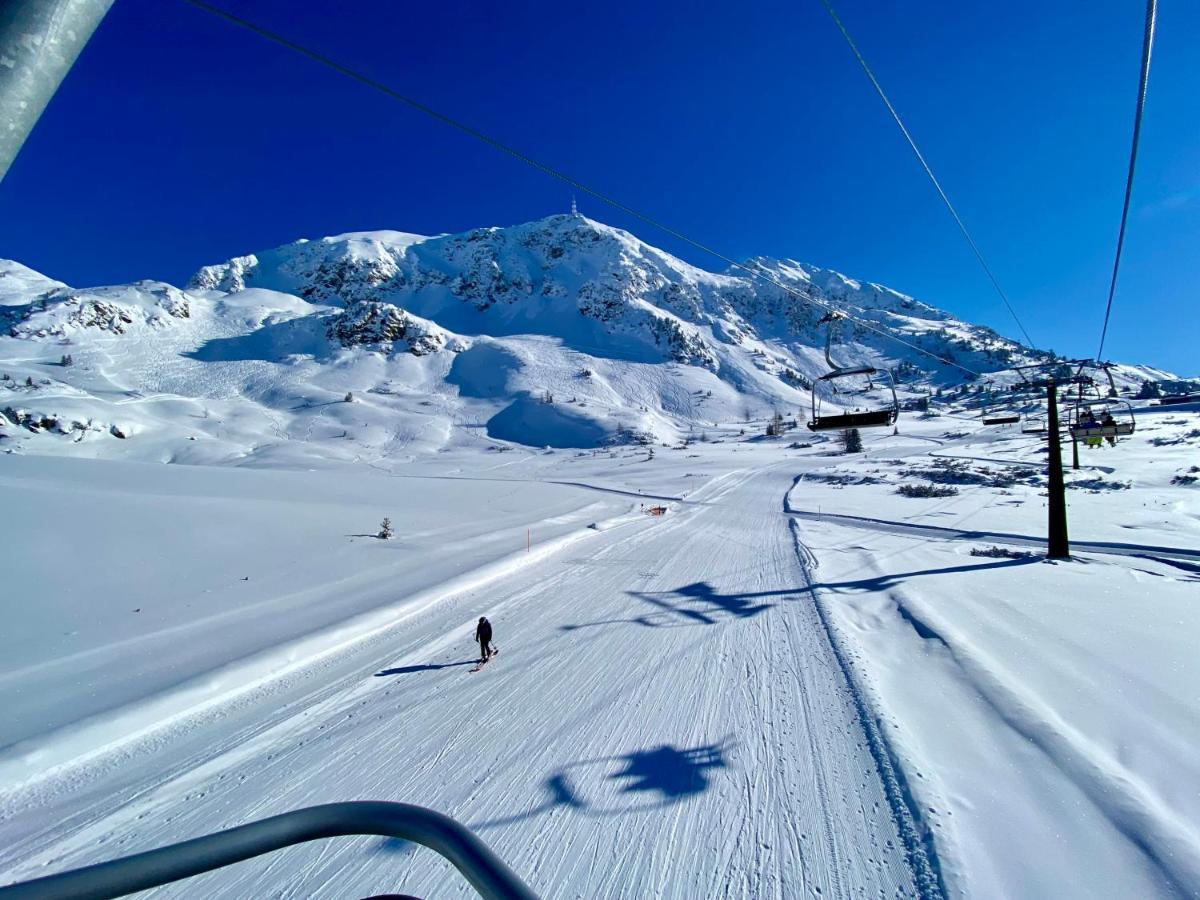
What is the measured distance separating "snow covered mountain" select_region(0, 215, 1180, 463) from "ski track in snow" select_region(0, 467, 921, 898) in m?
67.2

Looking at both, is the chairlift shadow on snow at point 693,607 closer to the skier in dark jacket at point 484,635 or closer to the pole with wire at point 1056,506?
the skier in dark jacket at point 484,635

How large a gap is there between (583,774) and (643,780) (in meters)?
0.66

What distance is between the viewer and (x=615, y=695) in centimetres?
706

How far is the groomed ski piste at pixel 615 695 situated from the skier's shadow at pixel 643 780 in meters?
0.03

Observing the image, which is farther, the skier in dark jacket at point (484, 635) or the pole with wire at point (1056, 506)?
the pole with wire at point (1056, 506)

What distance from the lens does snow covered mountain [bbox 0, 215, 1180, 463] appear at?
7950 cm

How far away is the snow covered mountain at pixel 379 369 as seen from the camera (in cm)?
7950

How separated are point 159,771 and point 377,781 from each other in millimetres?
2734

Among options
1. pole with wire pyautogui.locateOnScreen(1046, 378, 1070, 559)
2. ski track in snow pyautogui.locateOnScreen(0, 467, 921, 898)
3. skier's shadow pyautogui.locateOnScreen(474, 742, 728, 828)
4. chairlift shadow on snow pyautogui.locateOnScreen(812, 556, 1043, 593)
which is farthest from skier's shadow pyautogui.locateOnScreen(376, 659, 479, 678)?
pole with wire pyautogui.locateOnScreen(1046, 378, 1070, 559)

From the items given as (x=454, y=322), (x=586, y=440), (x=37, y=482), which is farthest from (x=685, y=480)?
(x=454, y=322)

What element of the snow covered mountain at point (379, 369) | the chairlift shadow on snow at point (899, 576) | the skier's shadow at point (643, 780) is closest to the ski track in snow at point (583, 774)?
the skier's shadow at point (643, 780)

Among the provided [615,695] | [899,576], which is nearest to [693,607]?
[615,695]

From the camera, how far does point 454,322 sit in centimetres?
18962

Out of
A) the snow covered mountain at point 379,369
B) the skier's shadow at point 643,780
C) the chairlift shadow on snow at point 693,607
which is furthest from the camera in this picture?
the snow covered mountain at point 379,369
